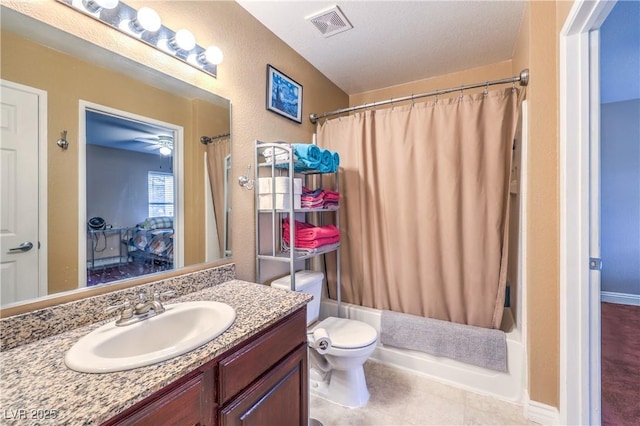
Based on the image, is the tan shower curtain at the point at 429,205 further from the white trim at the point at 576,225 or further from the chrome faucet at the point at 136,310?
the chrome faucet at the point at 136,310

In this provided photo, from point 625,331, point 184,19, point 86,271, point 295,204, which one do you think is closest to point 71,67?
point 184,19

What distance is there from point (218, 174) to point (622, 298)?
406 cm

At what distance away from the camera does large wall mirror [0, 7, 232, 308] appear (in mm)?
839

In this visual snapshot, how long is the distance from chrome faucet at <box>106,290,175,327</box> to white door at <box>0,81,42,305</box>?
9.1 inches

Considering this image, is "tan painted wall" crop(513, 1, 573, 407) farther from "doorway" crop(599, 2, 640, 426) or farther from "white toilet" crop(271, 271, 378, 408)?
"doorway" crop(599, 2, 640, 426)

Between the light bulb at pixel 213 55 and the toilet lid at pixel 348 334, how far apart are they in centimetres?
163

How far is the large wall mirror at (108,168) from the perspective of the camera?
2.75 ft

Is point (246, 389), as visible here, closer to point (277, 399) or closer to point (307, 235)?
point (277, 399)

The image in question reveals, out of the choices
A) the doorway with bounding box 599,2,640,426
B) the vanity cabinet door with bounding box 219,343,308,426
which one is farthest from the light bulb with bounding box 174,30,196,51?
the doorway with bounding box 599,2,640,426

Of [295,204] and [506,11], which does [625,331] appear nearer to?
[506,11]

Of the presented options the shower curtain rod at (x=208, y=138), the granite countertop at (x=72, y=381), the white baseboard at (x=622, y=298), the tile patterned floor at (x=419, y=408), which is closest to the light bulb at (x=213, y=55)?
the shower curtain rod at (x=208, y=138)

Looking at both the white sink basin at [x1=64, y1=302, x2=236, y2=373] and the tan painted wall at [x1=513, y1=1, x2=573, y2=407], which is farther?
the tan painted wall at [x1=513, y1=1, x2=573, y2=407]

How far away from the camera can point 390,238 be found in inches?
78.2

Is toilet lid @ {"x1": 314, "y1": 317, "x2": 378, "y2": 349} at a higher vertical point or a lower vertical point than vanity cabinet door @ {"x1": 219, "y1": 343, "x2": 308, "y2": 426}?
lower
